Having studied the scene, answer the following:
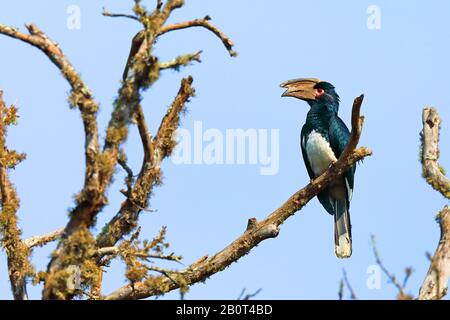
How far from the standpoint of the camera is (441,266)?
6703 mm

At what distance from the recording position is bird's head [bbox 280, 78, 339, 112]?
33.3 feet

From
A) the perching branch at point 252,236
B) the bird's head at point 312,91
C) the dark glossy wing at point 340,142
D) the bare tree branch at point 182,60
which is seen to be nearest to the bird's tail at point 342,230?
the dark glossy wing at point 340,142

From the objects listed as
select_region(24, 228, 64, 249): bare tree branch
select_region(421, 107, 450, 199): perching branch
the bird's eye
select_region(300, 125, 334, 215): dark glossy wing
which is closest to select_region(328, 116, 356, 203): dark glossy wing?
select_region(300, 125, 334, 215): dark glossy wing

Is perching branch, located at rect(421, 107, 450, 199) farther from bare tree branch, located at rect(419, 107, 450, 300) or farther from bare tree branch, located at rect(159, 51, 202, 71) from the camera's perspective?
bare tree branch, located at rect(159, 51, 202, 71)

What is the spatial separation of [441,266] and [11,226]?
10.6ft

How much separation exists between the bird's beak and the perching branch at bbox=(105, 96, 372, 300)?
7.87 ft

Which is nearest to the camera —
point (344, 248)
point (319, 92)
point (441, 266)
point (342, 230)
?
point (441, 266)

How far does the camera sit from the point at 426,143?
26.6ft

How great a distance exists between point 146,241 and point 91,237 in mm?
597

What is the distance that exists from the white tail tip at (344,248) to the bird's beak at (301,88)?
1.73m

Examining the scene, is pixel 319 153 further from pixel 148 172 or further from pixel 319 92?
pixel 148 172

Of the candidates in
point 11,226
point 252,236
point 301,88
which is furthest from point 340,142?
point 11,226
